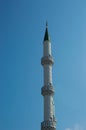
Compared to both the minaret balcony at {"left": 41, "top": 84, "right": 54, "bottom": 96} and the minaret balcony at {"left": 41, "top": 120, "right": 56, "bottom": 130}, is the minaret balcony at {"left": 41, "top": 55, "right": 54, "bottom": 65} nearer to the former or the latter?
the minaret balcony at {"left": 41, "top": 84, "right": 54, "bottom": 96}

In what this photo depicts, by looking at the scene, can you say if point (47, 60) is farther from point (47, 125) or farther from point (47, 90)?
point (47, 125)

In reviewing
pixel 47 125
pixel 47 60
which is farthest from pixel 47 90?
pixel 47 125

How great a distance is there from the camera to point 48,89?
5522 cm

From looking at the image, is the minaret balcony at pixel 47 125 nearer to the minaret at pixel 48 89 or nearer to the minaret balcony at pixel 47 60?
the minaret at pixel 48 89

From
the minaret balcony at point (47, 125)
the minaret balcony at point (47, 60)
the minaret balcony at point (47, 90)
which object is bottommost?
the minaret balcony at point (47, 125)

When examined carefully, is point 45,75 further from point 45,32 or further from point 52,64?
point 45,32

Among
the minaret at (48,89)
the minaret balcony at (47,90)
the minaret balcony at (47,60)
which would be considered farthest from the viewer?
the minaret balcony at (47,60)

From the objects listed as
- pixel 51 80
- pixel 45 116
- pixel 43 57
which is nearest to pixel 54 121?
pixel 45 116

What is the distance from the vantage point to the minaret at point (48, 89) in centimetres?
5234

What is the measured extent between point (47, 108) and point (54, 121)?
2284 mm

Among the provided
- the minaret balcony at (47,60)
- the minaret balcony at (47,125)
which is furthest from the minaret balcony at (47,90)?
the minaret balcony at (47,125)

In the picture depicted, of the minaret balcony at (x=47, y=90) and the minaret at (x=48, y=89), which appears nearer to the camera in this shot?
the minaret at (x=48, y=89)

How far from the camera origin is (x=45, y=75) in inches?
2248

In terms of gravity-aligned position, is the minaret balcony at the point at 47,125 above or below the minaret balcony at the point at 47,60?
below
